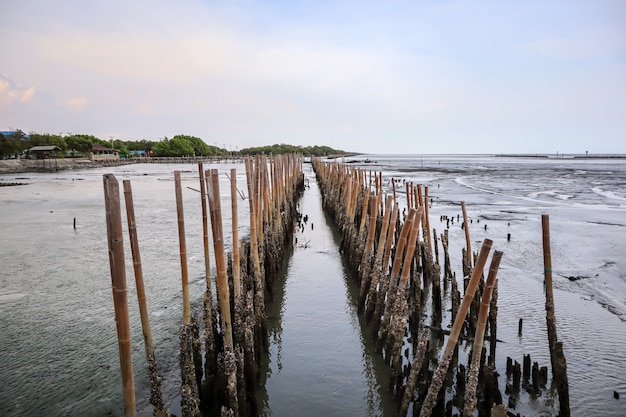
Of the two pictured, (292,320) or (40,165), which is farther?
(40,165)

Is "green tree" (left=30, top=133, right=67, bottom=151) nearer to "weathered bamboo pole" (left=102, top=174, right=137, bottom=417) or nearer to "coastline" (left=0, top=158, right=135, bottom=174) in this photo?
"coastline" (left=0, top=158, right=135, bottom=174)

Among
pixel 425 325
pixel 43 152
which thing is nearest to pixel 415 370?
pixel 425 325

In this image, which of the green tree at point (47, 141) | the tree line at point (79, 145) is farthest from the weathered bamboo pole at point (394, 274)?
the green tree at point (47, 141)

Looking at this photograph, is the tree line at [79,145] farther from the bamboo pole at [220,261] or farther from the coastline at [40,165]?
the bamboo pole at [220,261]

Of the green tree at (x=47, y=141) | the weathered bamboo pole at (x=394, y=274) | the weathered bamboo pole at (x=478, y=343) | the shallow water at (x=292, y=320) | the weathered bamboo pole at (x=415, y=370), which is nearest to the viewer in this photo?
the weathered bamboo pole at (x=478, y=343)

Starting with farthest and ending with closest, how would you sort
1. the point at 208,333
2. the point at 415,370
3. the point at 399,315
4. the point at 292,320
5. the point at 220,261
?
the point at 292,320, the point at 399,315, the point at 208,333, the point at 220,261, the point at 415,370

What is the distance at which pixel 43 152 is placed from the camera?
6819 cm

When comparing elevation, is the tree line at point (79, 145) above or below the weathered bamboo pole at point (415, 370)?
above

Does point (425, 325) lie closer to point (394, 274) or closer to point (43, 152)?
point (394, 274)

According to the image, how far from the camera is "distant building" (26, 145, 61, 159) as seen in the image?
6672 cm

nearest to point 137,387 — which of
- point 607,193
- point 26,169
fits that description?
point 607,193

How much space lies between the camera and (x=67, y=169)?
2287 inches

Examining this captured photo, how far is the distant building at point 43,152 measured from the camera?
2627 inches

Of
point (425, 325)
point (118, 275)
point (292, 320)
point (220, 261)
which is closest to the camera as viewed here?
point (118, 275)
